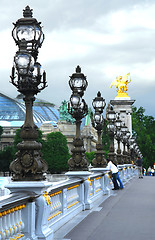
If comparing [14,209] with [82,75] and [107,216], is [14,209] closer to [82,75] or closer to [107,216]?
[107,216]

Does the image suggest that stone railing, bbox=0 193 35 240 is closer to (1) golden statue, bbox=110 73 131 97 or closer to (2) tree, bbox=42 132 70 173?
(1) golden statue, bbox=110 73 131 97

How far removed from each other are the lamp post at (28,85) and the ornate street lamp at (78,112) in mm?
5723

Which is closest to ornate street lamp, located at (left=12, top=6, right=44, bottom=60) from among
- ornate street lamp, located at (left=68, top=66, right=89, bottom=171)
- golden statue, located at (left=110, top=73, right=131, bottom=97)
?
ornate street lamp, located at (left=68, top=66, right=89, bottom=171)

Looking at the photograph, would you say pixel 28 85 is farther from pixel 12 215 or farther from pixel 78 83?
pixel 78 83

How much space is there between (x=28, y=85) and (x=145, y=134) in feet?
327

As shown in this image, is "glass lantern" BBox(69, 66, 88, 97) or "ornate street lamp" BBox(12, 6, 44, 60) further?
"glass lantern" BBox(69, 66, 88, 97)

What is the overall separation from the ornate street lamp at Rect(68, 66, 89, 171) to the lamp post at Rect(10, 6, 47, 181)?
5.72 meters

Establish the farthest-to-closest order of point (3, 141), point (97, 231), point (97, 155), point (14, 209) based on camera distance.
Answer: point (3, 141)
point (97, 155)
point (97, 231)
point (14, 209)

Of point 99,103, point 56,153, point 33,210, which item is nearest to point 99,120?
point 99,103

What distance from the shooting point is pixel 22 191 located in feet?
30.7

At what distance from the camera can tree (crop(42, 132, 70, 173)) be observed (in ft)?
368

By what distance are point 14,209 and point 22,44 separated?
370 centimetres

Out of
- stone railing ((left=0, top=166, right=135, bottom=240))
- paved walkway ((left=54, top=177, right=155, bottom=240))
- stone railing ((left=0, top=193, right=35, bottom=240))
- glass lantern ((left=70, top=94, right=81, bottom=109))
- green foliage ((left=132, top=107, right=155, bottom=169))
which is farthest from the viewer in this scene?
green foliage ((left=132, top=107, right=155, bottom=169))

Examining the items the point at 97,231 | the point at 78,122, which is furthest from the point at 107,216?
the point at 78,122
